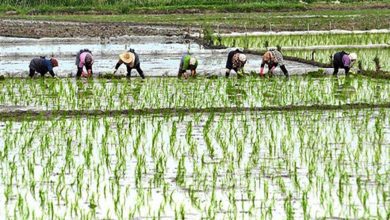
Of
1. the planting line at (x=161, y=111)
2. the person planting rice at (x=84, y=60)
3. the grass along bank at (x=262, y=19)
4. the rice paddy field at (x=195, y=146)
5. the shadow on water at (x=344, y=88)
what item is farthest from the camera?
the grass along bank at (x=262, y=19)

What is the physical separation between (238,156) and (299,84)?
5.31 metres

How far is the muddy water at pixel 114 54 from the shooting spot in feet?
54.9

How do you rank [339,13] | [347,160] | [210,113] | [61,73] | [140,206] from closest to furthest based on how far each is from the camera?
[140,206] → [347,160] → [210,113] → [61,73] → [339,13]

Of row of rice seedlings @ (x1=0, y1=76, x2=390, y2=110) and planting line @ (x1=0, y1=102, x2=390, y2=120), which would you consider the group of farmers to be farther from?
planting line @ (x1=0, y1=102, x2=390, y2=120)

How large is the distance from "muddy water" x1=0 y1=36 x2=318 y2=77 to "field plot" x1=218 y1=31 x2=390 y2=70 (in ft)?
3.27

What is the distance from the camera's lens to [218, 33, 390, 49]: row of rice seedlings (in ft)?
70.4

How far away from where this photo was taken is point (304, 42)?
21922 mm

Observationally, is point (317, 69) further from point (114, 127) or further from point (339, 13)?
point (339, 13)

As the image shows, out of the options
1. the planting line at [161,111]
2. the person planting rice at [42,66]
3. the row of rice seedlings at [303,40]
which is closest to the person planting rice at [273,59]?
the person planting rice at [42,66]

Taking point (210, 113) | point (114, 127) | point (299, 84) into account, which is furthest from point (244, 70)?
point (114, 127)

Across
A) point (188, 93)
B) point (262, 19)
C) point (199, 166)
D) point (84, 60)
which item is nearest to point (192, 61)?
point (84, 60)

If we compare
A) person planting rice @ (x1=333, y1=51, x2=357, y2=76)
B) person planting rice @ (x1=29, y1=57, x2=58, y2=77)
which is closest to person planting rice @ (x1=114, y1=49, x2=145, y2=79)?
person planting rice @ (x1=29, y1=57, x2=58, y2=77)

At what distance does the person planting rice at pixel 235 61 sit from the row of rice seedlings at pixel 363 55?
220cm

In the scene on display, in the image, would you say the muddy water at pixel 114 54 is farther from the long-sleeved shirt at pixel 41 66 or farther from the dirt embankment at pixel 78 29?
the dirt embankment at pixel 78 29
